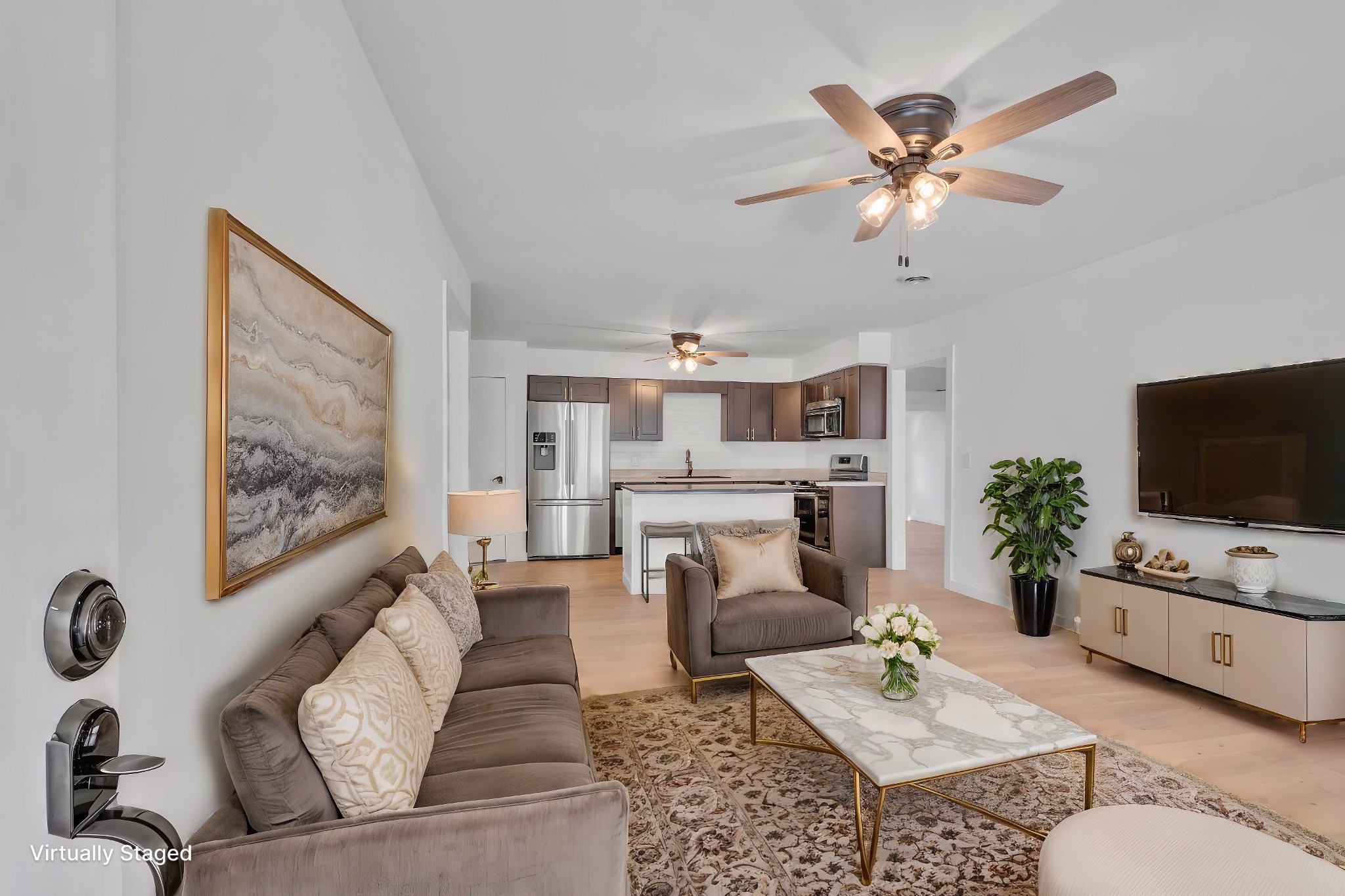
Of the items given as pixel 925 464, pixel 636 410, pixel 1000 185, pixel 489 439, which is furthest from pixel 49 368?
pixel 925 464

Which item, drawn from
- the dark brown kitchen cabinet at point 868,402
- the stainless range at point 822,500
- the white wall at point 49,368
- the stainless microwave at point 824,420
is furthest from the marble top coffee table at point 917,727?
the stainless microwave at point 824,420

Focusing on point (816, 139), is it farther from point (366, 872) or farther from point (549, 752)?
point (366, 872)

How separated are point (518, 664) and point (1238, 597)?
10.9 ft

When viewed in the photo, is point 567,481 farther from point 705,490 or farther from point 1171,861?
point 1171,861

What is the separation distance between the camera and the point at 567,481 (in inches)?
282

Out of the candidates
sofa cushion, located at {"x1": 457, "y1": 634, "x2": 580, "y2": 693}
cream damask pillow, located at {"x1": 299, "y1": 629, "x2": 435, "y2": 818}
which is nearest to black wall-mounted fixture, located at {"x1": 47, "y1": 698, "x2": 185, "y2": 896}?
cream damask pillow, located at {"x1": 299, "y1": 629, "x2": 435, "y2": 818}

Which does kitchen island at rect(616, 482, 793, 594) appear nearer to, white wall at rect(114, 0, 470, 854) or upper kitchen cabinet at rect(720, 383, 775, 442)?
upper kitchen cabinet at rect(720, 383, 775, 442)

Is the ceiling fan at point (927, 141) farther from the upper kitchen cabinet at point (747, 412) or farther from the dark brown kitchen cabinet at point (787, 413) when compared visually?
the upper kitchen cabinet at point (747, 412)

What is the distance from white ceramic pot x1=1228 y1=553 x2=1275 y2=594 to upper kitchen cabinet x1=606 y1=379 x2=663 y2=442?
5633 millimetres

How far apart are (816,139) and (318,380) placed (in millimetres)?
2018

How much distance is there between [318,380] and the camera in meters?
1.66

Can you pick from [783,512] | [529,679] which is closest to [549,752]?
[529,679]

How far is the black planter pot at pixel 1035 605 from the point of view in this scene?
13.5ft

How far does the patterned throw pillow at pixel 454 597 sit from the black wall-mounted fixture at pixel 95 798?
4.89 ft
